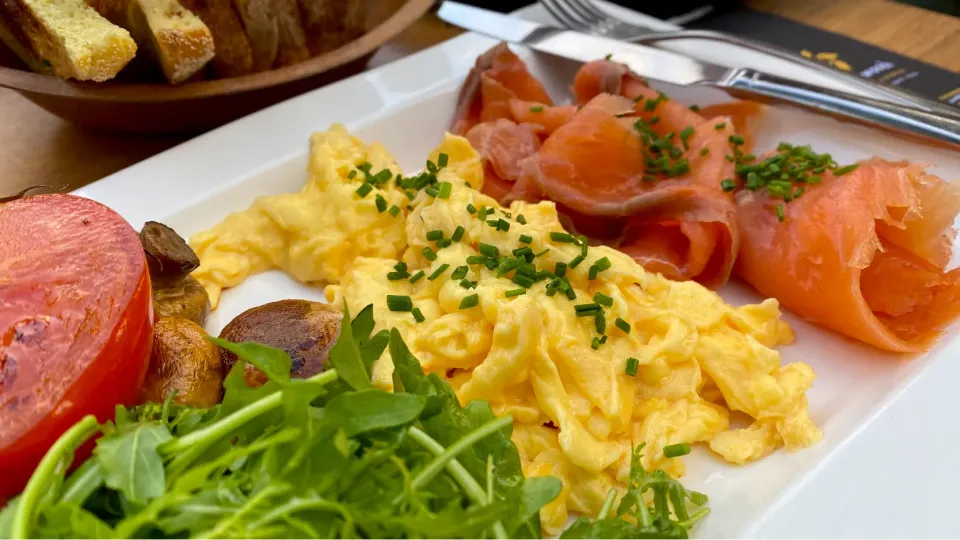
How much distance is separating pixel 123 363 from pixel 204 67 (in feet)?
4.52

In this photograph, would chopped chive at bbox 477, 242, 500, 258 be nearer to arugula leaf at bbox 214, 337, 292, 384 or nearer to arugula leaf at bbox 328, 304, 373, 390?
arugula leaf at bbox 328, 304, 373, 390

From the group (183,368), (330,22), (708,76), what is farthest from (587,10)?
(183,368)

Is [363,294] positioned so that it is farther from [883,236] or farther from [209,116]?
[883,236]

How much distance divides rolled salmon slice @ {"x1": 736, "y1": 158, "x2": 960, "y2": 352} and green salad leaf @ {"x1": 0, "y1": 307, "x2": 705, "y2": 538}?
3.18 feet

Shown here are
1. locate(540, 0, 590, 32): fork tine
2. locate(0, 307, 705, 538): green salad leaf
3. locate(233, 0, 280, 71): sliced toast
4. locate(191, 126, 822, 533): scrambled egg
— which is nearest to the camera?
locate(0, 307, 705, 538): green salad leaf

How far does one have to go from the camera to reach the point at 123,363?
1.25 m

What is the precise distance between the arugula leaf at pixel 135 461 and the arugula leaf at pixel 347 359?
28 centimetres

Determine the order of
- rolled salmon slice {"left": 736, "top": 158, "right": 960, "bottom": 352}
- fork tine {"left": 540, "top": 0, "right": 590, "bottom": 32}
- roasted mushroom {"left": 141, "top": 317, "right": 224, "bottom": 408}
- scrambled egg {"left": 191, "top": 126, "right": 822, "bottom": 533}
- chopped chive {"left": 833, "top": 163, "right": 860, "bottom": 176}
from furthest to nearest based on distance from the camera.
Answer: fork tine {"left": 540, "top": 0, "right": 590, "bottom": 32} → chopped chive {"left": 833, "top": 163, "right": 860, "bottom": 176} → rolled salmon slice {"left": 736, "top": 158, "right": 960, "bottom": 352} → scrambled egg {"left": 191, "top": 126, "right": 822, "bottom": 533} → roasted mushroom {"left": 141, "top": 317, "right": 224, "bottom": 408}

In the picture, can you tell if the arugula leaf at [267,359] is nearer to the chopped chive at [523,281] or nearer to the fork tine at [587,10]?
the chopped chive at [523,281]

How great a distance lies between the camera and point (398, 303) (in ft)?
5.42

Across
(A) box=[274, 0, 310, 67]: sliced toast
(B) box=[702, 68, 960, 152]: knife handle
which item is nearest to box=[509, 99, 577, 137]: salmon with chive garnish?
(B) box=[702, 68, 960, 152]: knife handle

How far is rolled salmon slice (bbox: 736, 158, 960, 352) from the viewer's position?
180 centimetres

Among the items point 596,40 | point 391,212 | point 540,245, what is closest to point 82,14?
point 391,212

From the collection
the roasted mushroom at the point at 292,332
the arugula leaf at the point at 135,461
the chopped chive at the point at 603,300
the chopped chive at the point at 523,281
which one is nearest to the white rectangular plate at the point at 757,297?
the roasted mushroom at the point at 292,332
